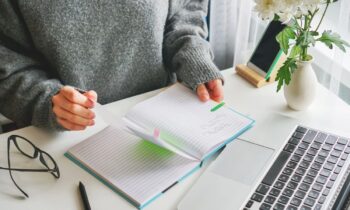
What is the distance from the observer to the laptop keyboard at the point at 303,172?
0.71 meters

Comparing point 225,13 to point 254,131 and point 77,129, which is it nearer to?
point 254,131

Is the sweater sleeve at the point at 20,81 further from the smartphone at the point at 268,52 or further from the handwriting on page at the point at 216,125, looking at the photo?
the smartphone at the point at 268,52

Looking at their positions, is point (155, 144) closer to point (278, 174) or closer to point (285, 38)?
point (278, 174)

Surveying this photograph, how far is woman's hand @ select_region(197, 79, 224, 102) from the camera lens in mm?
961

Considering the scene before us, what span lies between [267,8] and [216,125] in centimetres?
25

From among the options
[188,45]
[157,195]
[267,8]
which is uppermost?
[267,8]

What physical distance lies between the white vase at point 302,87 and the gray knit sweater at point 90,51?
0.57 ft

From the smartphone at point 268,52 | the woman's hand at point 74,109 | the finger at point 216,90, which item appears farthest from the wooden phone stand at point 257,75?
the woman's hand at point 74,109

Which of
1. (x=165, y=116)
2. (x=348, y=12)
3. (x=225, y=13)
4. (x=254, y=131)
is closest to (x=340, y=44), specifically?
(x=348, y=12)

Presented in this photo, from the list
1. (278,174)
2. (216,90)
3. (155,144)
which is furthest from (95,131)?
(278,174)

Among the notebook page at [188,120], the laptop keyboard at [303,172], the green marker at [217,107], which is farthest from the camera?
the green marker at [217,107]

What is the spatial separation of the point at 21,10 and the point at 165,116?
0.39 metres

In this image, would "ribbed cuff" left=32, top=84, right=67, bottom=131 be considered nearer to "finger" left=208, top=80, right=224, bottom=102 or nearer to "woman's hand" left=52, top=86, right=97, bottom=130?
"woman's hand" left=52, top=86, right=97, bottom=130

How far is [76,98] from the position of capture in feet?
2.76
